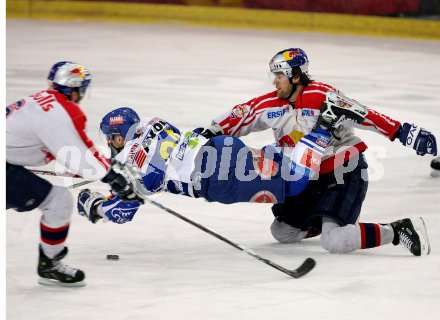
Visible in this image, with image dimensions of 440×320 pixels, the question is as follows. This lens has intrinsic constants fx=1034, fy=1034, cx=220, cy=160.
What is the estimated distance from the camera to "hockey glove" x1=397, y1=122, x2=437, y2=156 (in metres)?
5.15

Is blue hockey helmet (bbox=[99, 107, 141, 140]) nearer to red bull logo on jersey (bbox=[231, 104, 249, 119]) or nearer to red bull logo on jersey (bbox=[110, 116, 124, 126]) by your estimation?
red bull logo on jersey (bbox=[110, 116, 124, 126])

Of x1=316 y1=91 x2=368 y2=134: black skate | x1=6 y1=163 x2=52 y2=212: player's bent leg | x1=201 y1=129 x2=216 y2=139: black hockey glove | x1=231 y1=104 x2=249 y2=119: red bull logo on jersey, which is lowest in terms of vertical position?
x1=6 y1=163 x2=52 y2=212: player's bent leg

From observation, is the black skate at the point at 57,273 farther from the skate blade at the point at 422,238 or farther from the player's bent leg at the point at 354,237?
the skate blade at the point at 422,238

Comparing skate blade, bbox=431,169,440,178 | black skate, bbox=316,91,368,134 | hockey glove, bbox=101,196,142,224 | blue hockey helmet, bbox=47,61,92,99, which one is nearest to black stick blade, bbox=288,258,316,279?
black skate, bbox=316,91,368,134

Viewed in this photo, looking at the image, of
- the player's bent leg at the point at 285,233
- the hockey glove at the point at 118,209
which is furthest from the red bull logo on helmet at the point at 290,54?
the hockey glove at the point at 118,209

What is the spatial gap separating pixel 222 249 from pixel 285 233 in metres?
0.34

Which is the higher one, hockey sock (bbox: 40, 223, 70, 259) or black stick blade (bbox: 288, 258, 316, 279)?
hockey sock (bbox: 40, 223, 70, 259)

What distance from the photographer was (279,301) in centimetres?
421

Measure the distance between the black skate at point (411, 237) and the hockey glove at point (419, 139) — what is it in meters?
0.42

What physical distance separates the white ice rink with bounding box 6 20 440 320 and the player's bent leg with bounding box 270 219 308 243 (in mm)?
51

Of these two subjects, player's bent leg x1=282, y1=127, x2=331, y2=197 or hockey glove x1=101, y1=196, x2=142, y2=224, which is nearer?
hockey glove x1=101, y1=196, x2=142, y2=224

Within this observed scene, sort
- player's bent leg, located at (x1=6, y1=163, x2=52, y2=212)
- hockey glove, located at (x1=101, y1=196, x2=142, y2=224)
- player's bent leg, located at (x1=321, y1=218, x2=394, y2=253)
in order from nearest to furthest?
player's bent leg, located at (x1=6, y1=163, x2=52, y2=212)
hockey glove, located at (x1=101, y1=196, x2=142, y2=224)
player's bent leg, located at (x1=321, y1=218, x2=394, y2=253)

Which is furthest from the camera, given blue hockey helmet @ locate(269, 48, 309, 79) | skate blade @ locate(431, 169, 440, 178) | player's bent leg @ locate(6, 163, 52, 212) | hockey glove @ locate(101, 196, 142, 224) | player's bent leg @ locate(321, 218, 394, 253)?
skate blade @ locate(431, 169, 440, 178)

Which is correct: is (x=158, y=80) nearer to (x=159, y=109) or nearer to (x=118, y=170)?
(x=159, y=109)
